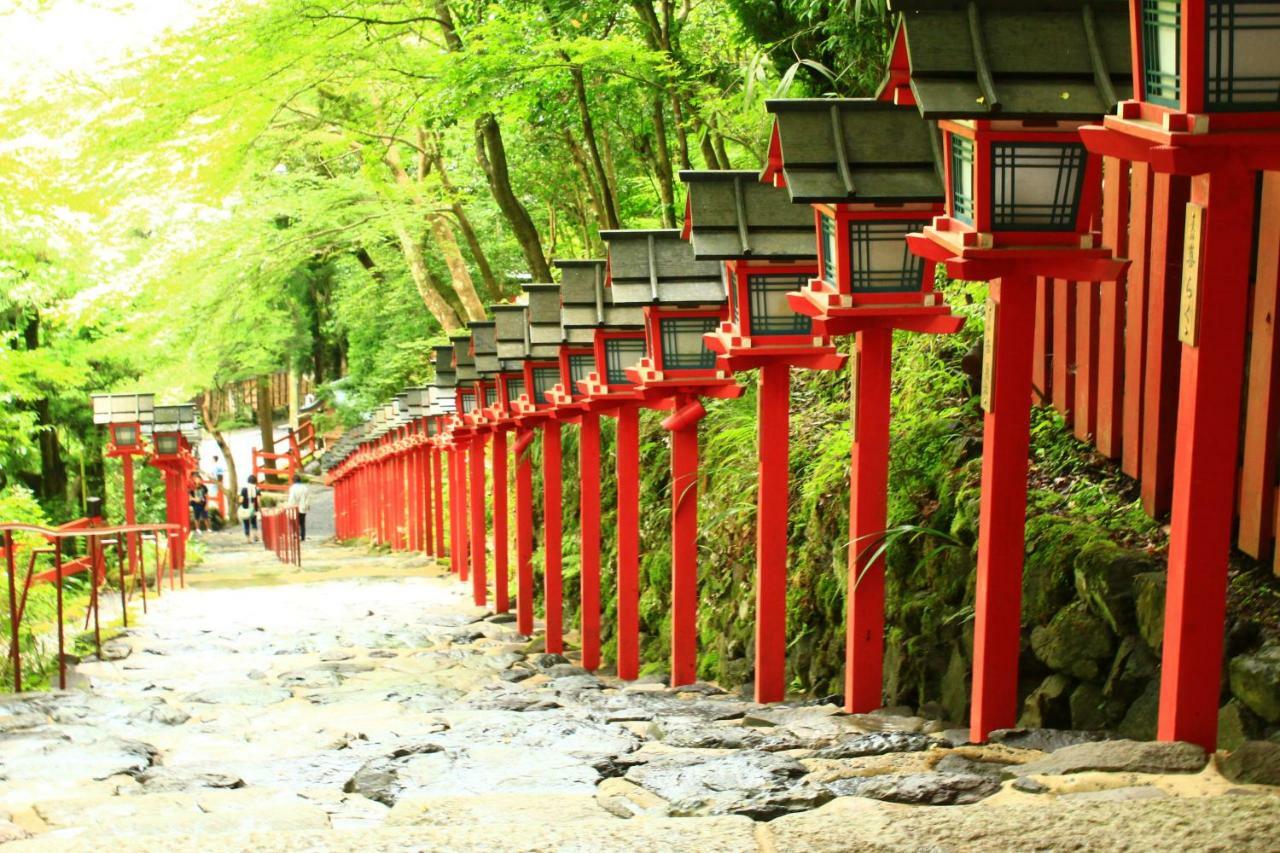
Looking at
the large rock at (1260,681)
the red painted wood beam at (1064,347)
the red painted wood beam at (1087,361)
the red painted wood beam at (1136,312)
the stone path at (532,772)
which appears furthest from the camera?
the red painted wood beam at (1064,347)

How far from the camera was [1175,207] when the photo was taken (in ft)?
18.0

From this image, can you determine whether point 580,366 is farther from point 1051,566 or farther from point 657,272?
point 1051,566

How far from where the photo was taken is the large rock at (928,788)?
13.4 ft

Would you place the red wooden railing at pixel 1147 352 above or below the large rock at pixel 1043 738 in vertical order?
above

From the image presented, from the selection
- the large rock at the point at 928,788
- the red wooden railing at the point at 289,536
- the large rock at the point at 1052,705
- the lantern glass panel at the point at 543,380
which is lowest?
the red wooden railing at the point at 289,536

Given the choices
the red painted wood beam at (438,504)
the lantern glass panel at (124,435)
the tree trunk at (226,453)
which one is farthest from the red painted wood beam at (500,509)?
the tree trunk at (226,453)

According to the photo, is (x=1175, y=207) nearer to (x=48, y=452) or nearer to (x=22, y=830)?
(x=22, y=830)

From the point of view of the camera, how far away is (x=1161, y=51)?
12.7ft

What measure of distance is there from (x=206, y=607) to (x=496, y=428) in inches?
181

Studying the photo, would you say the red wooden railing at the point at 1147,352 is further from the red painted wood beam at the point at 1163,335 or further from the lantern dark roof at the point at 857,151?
the lantern dark roof at the point at 857,151

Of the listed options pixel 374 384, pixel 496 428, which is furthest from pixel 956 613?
pixel 374 384

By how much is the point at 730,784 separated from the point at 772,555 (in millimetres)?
2936

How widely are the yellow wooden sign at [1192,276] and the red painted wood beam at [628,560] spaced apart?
6.48m

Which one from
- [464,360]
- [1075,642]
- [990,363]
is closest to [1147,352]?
[990,363]
